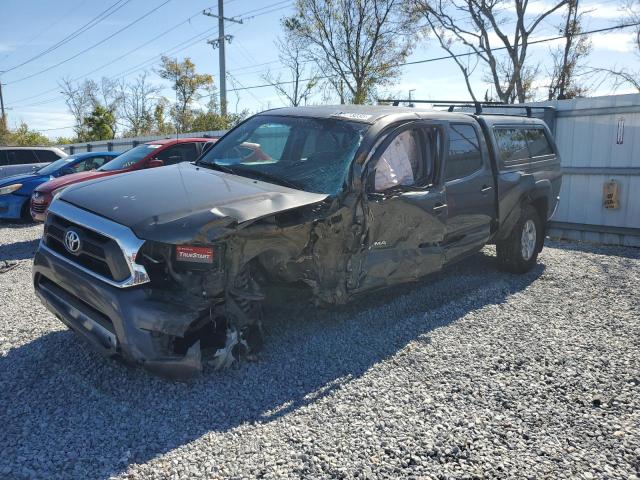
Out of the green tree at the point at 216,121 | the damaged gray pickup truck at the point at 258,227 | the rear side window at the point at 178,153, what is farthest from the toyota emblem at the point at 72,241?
the green tree at the point at 216,121

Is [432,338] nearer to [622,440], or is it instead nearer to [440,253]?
[440,253]

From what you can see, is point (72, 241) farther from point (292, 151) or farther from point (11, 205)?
point (11, 205)

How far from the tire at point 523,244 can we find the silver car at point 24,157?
1246cm

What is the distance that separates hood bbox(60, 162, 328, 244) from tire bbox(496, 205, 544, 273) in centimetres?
330

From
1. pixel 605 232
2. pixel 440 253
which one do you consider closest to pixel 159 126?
pixel 605 232

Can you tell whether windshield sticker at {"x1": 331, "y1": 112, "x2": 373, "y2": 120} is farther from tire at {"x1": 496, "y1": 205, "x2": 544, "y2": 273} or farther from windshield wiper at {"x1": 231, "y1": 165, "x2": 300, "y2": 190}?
tire at {"x1": 496, "y1": 205, "x2": 544, "y2": 273}

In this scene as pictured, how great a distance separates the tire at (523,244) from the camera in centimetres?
623

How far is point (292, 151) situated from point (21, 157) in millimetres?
13117

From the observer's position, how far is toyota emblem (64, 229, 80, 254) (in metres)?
3.41

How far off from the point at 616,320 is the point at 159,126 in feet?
141

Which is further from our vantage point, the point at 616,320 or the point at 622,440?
the point at 616,320

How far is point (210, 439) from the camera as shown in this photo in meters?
2.94

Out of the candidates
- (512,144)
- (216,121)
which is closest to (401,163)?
(512,144)

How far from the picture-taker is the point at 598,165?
31.6 ft
